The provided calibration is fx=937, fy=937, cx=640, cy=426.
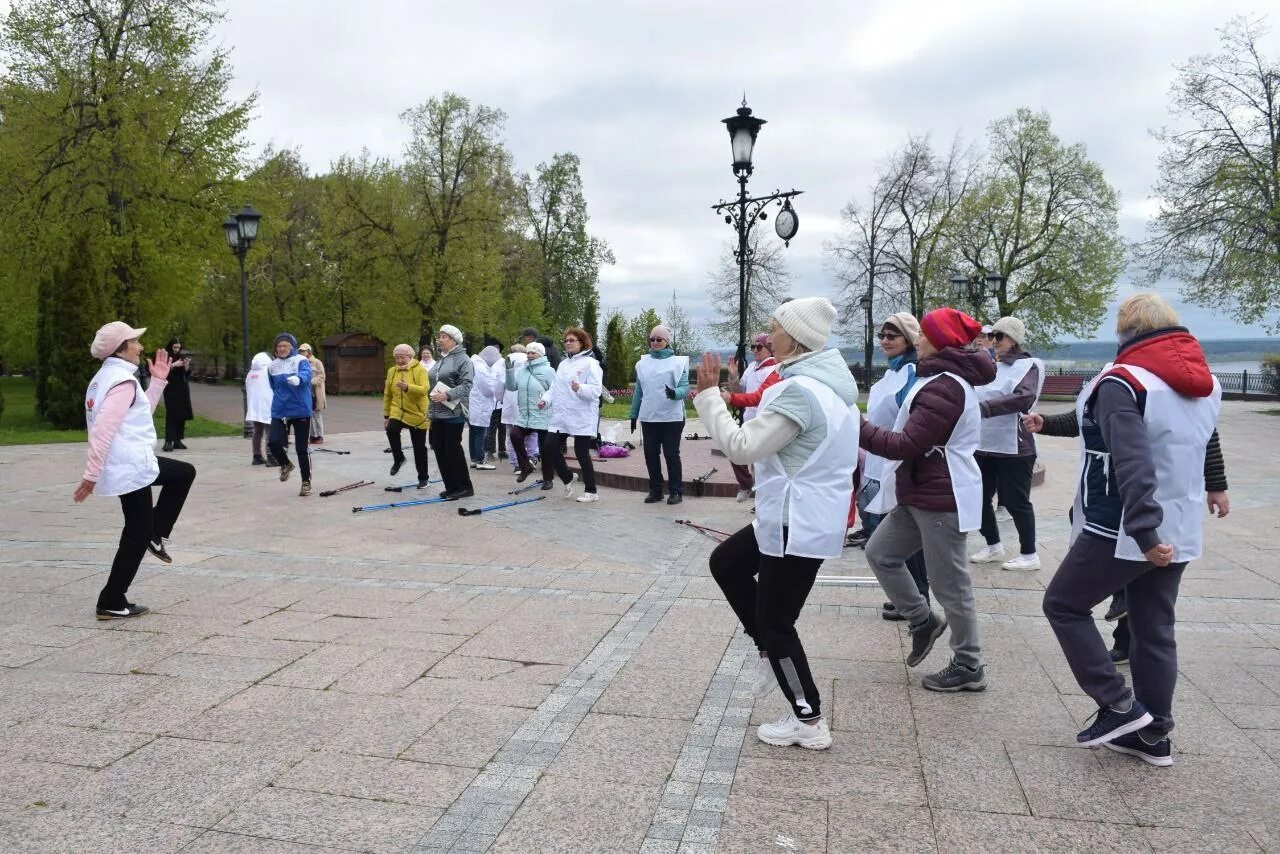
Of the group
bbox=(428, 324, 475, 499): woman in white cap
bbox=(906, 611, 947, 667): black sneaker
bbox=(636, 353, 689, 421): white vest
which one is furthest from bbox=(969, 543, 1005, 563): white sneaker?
bbox=(428, 324, 475, 499): woman in white cap

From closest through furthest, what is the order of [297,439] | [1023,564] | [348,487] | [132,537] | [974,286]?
[132,537], [1023,564], [297,439], [348,487], [974,286]

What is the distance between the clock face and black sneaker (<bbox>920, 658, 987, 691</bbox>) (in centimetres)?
1083

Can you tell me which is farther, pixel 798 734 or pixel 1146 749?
pixel 798 734

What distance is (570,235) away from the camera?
59281mm

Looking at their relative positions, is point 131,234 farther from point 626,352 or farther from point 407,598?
point 626,352

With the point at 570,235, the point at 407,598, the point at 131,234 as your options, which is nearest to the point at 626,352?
the point at 570,235

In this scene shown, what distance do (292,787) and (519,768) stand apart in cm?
82

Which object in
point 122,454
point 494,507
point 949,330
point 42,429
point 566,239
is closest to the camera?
point 949,330

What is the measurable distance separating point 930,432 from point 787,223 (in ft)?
35.5

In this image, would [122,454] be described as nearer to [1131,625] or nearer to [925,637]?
[925,637]

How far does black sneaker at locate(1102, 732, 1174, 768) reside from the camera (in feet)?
11.8

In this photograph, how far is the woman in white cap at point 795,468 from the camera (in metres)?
3.49

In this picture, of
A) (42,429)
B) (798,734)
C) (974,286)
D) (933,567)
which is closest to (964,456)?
(933,567)

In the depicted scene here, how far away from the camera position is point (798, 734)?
3746 mm
